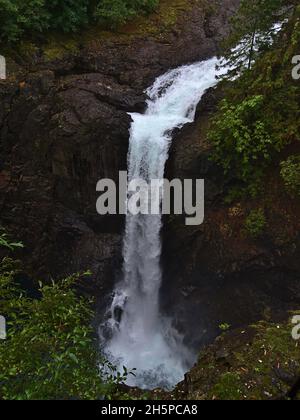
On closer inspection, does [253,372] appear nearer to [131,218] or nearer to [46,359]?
[46,359]

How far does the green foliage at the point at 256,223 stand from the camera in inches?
430

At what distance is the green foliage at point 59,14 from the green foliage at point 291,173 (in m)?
10.1

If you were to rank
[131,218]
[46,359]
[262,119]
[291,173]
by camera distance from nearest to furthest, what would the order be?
[46,359], [291,173], [262,119], [131,218]

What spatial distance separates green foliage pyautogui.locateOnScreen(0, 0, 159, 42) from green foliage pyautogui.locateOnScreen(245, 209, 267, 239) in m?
10.2

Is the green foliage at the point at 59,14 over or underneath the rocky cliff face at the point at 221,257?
over

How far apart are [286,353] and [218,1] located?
18.7 m

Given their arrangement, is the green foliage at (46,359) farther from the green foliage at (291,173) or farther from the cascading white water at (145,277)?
the cascading white water at (145,277)

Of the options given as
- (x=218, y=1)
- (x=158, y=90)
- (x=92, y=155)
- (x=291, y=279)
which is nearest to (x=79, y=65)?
(x=158, y=90)

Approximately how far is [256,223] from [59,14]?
11326mm

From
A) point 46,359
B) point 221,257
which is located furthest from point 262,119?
point 46,359

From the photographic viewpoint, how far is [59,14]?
15195mm

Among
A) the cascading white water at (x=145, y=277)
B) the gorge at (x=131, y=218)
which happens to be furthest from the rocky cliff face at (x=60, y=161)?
the cascading white water at (x=145, y=277)

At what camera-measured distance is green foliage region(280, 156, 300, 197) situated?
33.1 ft
